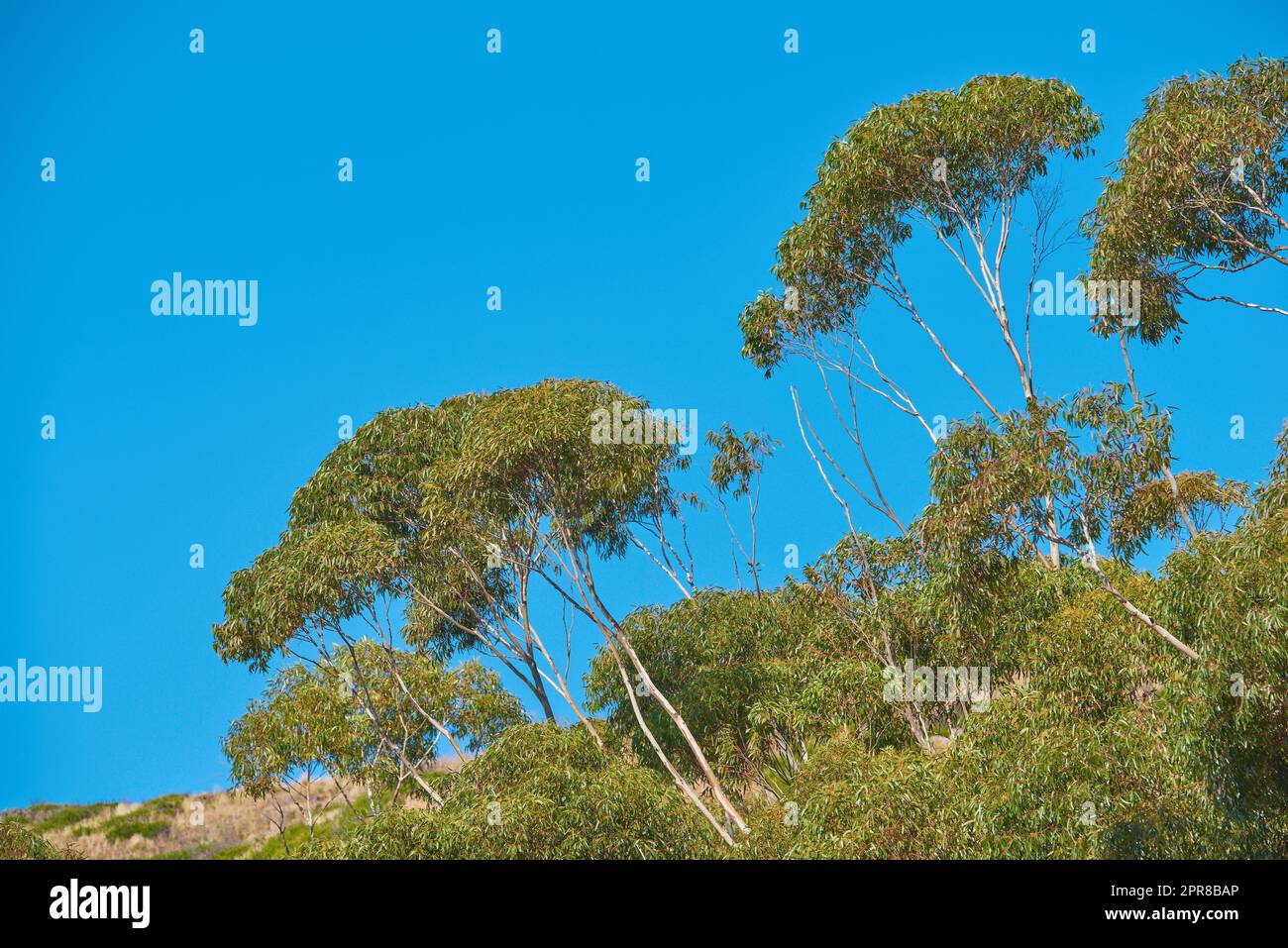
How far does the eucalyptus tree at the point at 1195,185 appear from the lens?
1986 cm

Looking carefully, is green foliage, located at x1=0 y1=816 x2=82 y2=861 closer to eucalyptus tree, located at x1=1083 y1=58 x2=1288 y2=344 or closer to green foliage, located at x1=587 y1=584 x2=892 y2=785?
green foliage, located at x1=587 y1=584 x2=892 y2=785

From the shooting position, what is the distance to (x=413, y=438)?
25.8m

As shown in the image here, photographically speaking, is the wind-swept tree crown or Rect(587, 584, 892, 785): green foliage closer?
Rect(587, 584, 892, 785): green foliage

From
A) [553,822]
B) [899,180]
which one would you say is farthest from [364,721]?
[899,180]

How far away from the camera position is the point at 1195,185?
20406mm

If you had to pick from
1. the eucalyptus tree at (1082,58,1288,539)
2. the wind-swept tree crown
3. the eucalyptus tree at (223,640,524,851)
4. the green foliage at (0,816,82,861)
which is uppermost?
the eucalyptus tree at (1082,58,1288,539)

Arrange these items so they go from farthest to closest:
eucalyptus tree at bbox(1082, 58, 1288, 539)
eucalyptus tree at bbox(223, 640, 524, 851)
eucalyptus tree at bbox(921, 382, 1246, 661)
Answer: eucalyptus tree at bbox(223, 640, 524, 851), eucalyptus tree at bbox(1082, 58, 1288, 539), eucalyptus tree at bbox(921, 382, 1246, 661)

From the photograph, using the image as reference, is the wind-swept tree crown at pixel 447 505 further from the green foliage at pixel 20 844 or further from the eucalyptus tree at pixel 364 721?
the green foliage at pixel 20 844

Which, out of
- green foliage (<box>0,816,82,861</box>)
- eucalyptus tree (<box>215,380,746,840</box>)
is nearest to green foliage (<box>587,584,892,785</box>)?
eucalyptus tree (<box>215,380,746,840</box>)

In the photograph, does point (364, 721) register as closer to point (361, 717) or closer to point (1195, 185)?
point (361, 717)

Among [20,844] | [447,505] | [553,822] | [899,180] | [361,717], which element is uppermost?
[899,180]

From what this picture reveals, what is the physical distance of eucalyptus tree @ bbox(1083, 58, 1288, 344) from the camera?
19.9m

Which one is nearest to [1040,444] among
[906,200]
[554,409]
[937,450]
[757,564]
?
[937,450]
